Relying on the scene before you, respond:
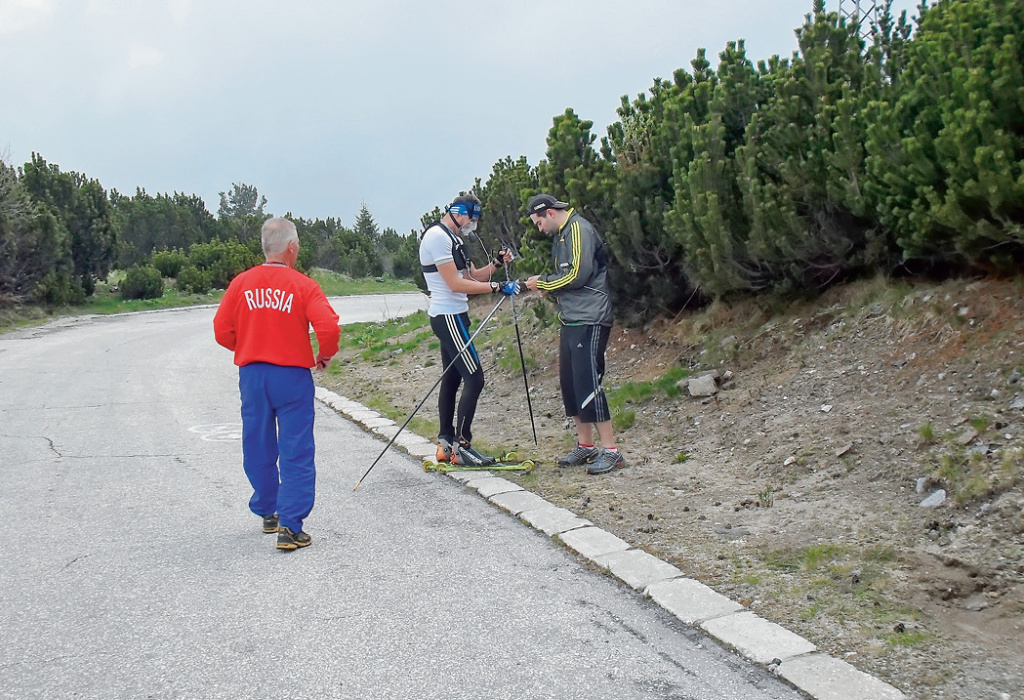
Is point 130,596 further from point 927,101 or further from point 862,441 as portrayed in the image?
point 927,101

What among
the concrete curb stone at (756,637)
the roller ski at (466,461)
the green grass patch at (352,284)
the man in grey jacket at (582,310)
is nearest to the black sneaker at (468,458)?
the roller ski at (466,461)

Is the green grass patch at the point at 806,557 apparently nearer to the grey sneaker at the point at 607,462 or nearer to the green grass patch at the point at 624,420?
the grey sneaker at the point at 607,462

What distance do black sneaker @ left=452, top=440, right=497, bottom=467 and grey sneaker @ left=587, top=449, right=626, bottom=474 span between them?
0.84 m

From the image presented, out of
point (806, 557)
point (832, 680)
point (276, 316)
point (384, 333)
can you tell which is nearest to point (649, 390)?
point (806, 557)

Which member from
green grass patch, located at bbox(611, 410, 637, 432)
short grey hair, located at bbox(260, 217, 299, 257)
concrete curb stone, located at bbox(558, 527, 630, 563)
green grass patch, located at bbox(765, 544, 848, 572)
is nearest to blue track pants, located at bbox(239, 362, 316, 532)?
short grey hair, located at bbox(260, 217, 299, 257)

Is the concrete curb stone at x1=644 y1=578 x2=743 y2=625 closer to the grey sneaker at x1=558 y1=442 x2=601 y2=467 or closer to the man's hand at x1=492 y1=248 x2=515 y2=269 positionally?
the grey sneaker at x1=558 y1=442 x2=601 y2=467

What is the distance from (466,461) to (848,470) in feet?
9.18

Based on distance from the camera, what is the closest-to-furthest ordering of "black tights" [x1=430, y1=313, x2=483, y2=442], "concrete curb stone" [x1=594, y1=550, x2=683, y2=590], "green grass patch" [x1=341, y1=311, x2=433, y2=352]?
"concrete curb stone" [x1=594, y1=550, x2=683, y2=590] → "black tights" [x1=430, y1=313, x2=483, y2=442] → "green grass patch" [x1=341, y1=311, x2=433, y2=352]

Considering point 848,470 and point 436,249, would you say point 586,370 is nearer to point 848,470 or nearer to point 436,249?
point 436,249

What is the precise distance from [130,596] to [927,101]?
20.4 ft

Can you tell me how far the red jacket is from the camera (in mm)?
5312

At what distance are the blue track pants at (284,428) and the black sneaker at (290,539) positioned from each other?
3 centimetres

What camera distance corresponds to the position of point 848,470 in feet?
18.6

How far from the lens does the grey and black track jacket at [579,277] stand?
6.69 metres
